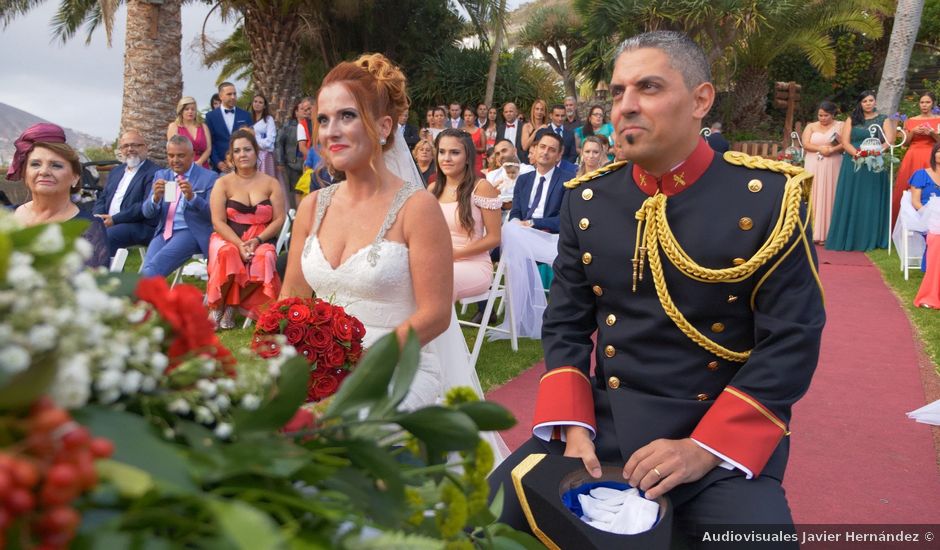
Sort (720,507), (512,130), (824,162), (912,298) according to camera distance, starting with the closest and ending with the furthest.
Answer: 1. (720,507)
2. (912,298)
3. (824,162)
4. (512,130)

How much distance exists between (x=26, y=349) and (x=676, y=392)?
1941 millimetres

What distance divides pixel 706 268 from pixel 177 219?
6747mm

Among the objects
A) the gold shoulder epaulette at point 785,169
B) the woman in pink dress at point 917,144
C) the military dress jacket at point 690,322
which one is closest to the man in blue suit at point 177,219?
the military dress jacket at point 690,322

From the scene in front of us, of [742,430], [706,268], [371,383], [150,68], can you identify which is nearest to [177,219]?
[150,68]

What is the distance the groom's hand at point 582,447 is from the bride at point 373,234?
0.80 metres

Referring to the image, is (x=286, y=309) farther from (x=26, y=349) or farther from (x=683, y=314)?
(x=26, y=349)

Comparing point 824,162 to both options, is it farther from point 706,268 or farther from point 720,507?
point 720,507

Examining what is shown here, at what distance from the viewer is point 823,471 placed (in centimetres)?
425

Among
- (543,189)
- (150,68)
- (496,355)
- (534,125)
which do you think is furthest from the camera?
(534,125)

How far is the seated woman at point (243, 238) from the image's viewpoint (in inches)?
297

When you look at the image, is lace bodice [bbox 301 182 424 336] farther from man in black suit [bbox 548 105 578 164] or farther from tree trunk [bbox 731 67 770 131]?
tree trunk [bbox 731 67 770 131]

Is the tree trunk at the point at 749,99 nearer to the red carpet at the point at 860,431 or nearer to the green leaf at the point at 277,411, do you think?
the red carpet at the point at 860,431

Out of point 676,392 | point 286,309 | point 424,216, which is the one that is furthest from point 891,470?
point 286,309

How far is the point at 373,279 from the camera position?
320 centimetres
